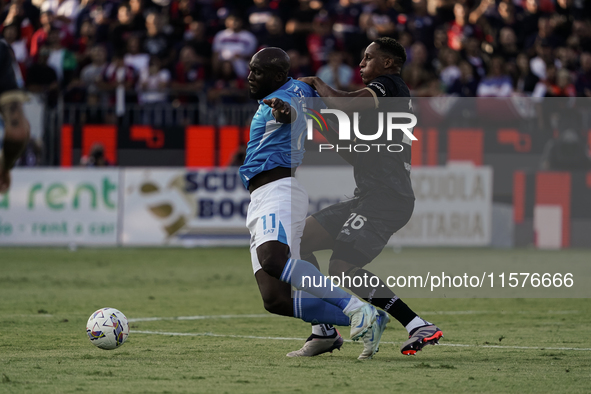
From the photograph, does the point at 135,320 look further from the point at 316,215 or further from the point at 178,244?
the point at 178,244

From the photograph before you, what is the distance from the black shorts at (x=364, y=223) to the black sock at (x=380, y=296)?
0.14m

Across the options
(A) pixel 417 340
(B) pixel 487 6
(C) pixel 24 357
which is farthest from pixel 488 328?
(B) pixel 487 6

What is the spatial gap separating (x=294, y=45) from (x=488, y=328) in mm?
12072

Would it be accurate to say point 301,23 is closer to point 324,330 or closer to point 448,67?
point 448,67

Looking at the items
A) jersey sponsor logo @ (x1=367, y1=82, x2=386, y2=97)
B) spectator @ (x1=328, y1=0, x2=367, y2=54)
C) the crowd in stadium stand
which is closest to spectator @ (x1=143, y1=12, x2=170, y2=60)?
the crowd in stadium stand

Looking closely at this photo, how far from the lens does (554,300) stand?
1109cm

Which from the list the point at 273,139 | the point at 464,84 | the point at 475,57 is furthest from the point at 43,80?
the point at 273,139

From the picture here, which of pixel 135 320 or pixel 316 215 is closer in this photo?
pixel 316 215

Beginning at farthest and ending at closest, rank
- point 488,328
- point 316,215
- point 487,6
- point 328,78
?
1. point 487,6
2. point 328,78
3. point 488,328
4. point 316,215

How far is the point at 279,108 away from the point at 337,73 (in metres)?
12.6

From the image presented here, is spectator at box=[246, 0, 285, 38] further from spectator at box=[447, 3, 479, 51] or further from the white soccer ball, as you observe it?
the white soccer ball

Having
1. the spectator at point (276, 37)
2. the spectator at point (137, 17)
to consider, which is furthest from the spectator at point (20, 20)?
the spectator at point (276, 37)

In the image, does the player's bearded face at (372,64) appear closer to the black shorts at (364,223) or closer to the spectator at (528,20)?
the black shorts at (364,223)

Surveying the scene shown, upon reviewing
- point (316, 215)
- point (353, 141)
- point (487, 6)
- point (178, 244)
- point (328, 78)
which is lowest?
point (178, 244)
